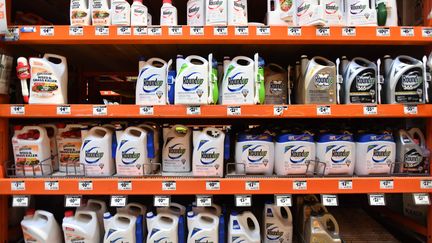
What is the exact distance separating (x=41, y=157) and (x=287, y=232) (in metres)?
1.62

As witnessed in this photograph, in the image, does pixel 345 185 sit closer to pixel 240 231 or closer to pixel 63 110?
pixel 240 231

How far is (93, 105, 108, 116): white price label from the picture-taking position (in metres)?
1.61

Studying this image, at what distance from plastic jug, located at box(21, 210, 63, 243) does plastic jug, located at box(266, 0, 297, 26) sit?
1855 millimetres

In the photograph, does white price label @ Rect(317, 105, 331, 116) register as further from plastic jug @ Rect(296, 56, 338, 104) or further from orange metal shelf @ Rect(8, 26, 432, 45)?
orange metal shelf @ Rect(8, 26, 432, 45)

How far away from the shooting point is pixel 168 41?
1665 millimetres

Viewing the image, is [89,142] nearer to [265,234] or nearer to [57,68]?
[57,68]

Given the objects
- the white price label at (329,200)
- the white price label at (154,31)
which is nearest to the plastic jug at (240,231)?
the white price label at (329,200)

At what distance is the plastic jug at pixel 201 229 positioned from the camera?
1.60 metres

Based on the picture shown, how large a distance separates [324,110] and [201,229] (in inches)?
40.5

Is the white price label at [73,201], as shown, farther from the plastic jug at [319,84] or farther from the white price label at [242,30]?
the plastic jug at [319,84]

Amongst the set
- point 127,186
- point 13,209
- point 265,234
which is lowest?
point 265,234

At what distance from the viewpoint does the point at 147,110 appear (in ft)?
5.25

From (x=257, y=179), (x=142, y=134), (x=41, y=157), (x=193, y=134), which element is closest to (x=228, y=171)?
(x=257, y=179)

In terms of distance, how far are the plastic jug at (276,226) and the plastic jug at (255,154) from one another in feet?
0.84
